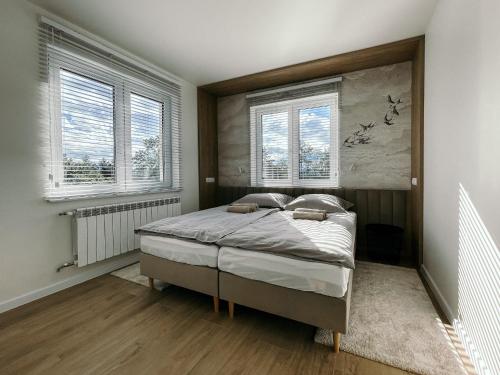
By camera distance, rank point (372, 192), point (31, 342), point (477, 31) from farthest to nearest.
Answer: point (372, 192)
point (31, 342)
point (477, 31)

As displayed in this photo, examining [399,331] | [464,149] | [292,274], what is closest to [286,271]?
[292,274]

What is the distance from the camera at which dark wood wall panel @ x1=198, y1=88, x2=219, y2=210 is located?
401 centimetres

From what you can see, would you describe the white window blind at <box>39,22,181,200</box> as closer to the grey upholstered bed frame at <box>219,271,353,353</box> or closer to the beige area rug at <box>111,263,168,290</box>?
the beige area rug at <box>111,263,168,290</box>

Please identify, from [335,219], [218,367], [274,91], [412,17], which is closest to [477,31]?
[412,17]

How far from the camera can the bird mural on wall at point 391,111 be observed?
3055 millimetres

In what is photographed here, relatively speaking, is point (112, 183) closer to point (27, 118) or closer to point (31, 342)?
point (27, 118)

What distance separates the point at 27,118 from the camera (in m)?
2.04

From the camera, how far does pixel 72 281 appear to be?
2367mm

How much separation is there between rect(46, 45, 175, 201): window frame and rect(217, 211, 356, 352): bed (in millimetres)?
1700

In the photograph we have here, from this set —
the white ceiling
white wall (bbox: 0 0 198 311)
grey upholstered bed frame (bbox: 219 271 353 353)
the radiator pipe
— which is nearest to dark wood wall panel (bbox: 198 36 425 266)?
the white ceiling

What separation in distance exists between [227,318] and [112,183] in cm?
204

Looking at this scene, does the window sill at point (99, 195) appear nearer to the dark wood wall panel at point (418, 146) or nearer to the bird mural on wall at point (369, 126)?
the bird mural on wall at point (369, 126)

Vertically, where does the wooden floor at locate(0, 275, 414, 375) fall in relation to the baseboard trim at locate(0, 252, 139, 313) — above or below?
below

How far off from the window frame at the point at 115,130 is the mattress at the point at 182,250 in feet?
3.06
